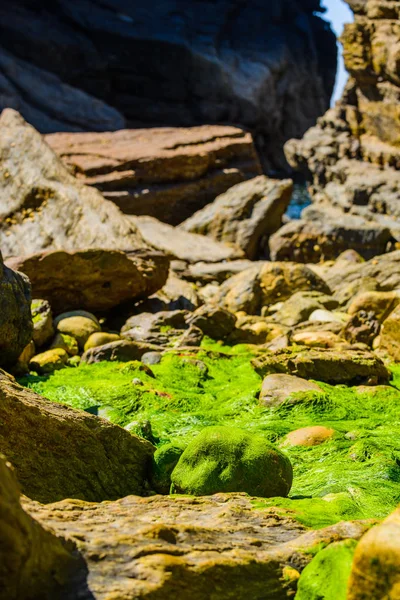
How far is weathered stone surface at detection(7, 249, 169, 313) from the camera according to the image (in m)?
10.2

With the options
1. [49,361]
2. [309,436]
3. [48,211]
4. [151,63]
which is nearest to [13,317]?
[49,361]

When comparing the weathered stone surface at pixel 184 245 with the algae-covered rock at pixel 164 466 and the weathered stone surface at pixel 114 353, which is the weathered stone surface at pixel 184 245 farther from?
the algae-covered rock at pixel 164 466

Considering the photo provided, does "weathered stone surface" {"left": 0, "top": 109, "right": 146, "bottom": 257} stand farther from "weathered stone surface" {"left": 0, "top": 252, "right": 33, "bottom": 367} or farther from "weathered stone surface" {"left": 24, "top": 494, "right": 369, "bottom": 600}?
"weathered stone surface" {"left": 24, "top": 494, "right": 369, "bottom": 600}

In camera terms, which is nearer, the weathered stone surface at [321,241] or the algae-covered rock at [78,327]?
the algae-covered rock at [78,327]

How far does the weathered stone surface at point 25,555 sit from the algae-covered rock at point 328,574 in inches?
35.0

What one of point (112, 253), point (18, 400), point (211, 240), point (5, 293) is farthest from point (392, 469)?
point (211, 240)

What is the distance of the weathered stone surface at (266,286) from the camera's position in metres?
12.0

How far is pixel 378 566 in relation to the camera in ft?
7.78

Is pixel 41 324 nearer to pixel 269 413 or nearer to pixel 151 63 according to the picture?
pixel 269 413

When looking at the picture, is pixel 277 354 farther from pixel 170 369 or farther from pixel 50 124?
pixel 50 124

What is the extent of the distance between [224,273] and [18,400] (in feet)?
36.1

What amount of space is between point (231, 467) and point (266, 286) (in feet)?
28.0

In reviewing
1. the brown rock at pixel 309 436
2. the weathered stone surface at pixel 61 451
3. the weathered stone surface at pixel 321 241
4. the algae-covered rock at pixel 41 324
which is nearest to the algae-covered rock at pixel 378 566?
the weathered stone surface at pixel 61 451

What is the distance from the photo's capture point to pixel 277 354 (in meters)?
7.42
